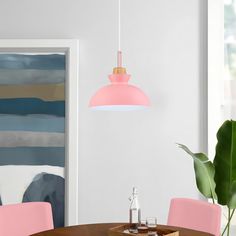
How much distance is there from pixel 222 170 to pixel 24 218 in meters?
1.23

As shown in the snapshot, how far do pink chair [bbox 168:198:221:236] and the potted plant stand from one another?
10 cm

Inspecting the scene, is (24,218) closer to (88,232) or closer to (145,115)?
(88,232)

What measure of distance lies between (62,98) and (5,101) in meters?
0.44

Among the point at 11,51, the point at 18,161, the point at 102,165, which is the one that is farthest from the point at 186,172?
the point at 11,51

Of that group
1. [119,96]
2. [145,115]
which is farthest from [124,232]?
[145,115]

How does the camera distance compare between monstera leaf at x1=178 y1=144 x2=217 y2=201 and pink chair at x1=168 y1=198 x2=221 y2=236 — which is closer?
pink chair at x1=168 y1=198 x2=221 y2=236

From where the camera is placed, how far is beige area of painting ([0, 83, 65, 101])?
12.8 ft

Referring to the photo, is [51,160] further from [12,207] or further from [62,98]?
[12,207]

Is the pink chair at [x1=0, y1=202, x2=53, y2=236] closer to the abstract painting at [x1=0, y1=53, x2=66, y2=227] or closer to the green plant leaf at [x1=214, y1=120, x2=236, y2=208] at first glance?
the abstract painting at [x1=0, y1=53, x2=66, y2=227]

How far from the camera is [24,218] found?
313 cm

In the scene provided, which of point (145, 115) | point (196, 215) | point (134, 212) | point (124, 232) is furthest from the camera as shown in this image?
point (145, 115)

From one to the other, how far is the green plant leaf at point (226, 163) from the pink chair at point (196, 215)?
15cm

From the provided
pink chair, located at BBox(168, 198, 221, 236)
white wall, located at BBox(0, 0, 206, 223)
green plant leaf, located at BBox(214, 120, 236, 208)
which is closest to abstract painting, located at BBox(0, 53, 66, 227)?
white wall, located at BBox(0, 0, 206, 223)

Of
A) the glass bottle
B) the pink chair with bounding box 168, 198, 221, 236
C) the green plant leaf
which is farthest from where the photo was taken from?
the green plant leaf
